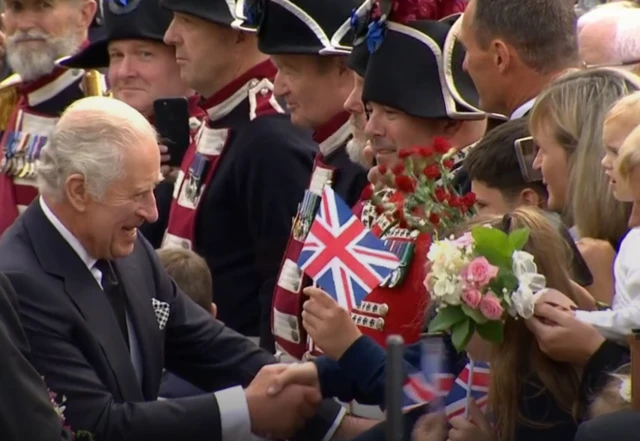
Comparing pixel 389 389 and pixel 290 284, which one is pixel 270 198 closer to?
pixel 290 284

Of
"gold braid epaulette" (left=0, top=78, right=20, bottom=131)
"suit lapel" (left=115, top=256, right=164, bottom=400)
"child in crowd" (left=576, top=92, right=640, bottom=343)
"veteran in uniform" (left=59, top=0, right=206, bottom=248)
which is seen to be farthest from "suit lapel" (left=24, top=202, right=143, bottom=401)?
"gold braid epaulette" (left=0, top=78, right=20, bottom=131)

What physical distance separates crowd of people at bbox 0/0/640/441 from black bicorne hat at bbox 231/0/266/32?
0.06ft

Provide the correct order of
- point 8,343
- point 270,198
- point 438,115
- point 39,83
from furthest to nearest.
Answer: point 39,83
point 270,198
point 438,115
point 8,343

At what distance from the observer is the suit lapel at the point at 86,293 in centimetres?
539

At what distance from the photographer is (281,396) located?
18.6 feet

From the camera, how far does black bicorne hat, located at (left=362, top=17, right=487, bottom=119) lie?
19.4ft

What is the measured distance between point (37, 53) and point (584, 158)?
4.08 m

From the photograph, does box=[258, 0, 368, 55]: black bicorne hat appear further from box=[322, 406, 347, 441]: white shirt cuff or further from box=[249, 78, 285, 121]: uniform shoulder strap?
box=[322, 406, 347, 441]: white shirt cuff

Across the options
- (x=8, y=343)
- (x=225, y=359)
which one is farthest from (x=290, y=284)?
(x=8, y=343)

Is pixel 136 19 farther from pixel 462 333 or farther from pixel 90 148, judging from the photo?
pixel 462 333

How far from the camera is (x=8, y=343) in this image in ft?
15.2

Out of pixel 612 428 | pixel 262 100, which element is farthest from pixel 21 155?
pixel 612 428

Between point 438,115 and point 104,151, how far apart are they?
42.6 inches

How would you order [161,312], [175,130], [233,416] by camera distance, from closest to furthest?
[233,416] < [161,312] < [175,130]
